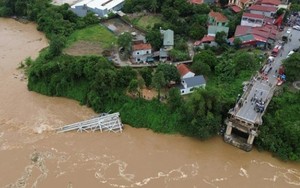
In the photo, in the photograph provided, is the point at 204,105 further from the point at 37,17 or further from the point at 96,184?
the point at 37,17

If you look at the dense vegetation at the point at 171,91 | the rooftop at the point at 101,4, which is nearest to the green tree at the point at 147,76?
the dense vegetation at the point at 171,91

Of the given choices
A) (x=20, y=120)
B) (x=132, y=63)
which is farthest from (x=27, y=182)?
(x=132, y=63)

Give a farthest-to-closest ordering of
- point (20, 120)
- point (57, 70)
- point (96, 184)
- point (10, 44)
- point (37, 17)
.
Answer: point (37, 17), point (10, 44), point (57, 70), point (20, 120), point (96, 184)

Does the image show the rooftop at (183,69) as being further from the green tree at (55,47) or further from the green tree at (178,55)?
the green tree at (55,47)

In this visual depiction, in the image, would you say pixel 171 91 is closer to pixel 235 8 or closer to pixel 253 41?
pixel 253 41

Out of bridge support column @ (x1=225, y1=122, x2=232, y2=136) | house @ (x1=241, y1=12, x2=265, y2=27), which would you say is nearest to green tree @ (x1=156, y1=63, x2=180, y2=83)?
bridge support column @ (x1=225, y1=122, x2=232, y2=136)
